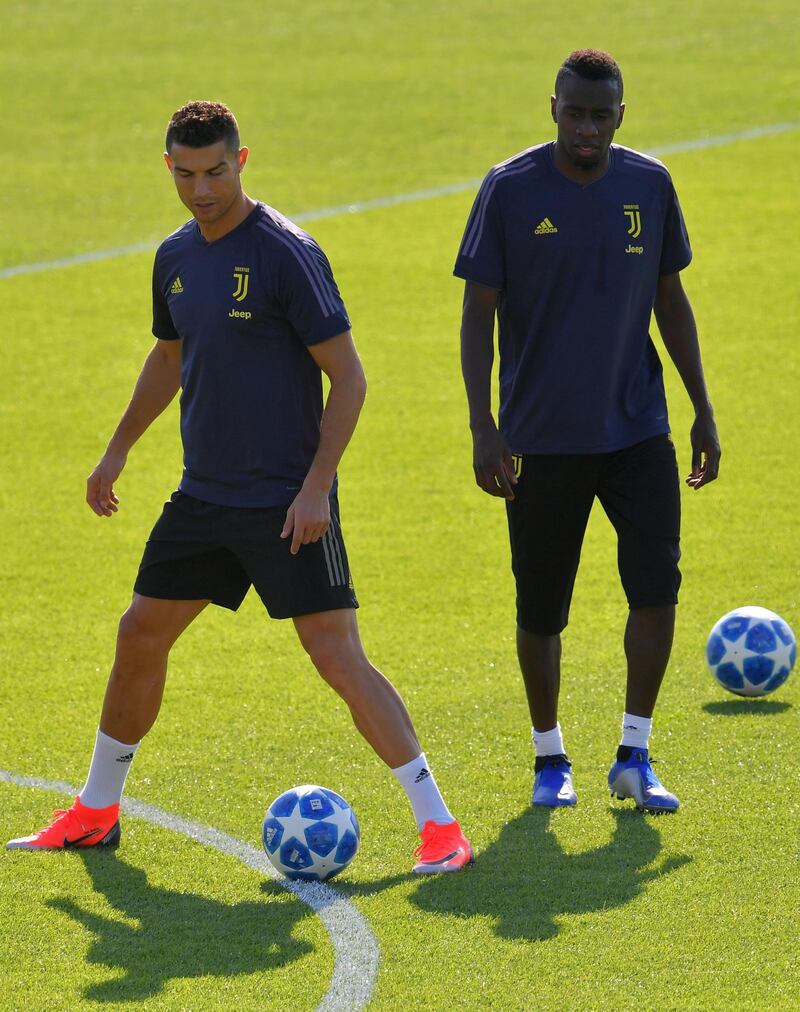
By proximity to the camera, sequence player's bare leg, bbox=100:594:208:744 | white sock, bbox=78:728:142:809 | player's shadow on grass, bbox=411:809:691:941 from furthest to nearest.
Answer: white sock, bbox=78:728:142:809, player's bare leg, bbox=100:594:208:744, player's shadow on grass, bbox=411:809:691:941

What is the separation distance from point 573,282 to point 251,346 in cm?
123

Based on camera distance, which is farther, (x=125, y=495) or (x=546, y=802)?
(x=125, y=495)

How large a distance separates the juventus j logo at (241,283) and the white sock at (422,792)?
1.61m

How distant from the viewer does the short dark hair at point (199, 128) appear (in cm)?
549

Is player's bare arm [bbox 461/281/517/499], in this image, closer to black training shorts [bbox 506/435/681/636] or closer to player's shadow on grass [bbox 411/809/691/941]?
black training shorts [bbox 506/435/681/636]

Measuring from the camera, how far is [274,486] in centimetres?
575

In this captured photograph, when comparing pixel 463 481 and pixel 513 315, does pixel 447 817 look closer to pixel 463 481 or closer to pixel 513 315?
pixel 513 315

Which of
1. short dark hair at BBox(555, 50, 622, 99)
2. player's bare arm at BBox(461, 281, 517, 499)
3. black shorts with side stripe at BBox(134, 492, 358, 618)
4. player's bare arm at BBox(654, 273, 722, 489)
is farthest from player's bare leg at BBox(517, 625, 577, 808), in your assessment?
short dark hair at BBox(555, 50, 622, 99)

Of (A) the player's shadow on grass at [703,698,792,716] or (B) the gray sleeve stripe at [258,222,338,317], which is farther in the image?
(A) the player's shadow on grass at [703,698,792,716]

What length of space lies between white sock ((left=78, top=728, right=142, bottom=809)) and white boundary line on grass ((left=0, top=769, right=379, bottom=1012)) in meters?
0.27

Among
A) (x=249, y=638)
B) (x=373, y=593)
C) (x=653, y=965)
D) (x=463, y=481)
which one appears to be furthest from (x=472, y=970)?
(x=463, y=481)

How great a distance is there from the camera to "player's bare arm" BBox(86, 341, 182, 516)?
617 centimetres

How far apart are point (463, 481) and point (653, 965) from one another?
6.74 m

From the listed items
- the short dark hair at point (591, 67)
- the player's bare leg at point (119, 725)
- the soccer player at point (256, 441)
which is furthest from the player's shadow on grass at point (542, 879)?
the short dark hair at point (591, 67)
